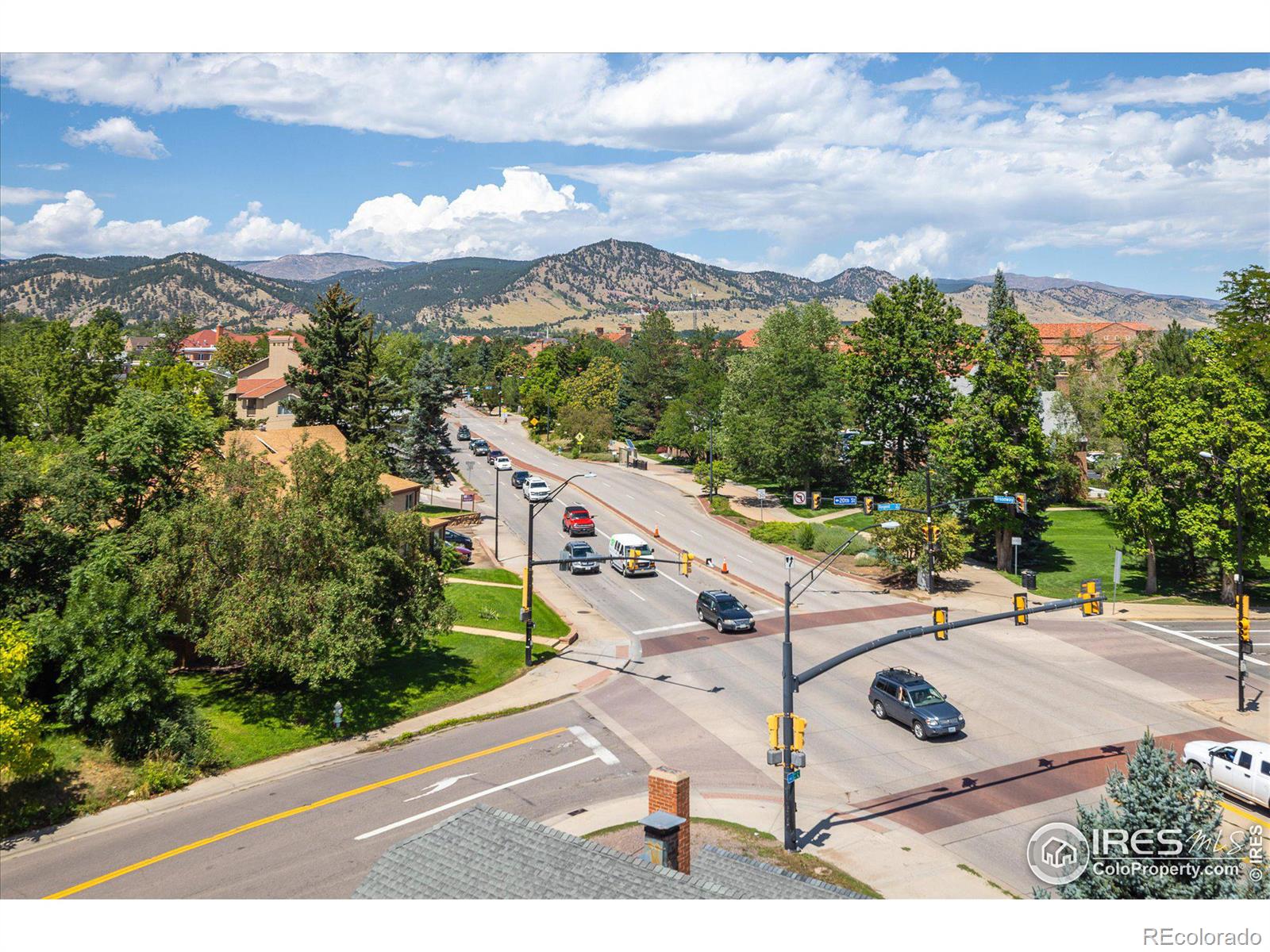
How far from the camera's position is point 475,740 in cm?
2892

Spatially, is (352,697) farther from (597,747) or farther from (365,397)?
(365,397)

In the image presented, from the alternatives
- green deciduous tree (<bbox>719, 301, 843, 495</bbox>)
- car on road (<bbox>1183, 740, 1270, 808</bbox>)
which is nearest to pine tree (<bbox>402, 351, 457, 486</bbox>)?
green deciduous tree (<bbox>719, 301, 843, 495</bbox>)

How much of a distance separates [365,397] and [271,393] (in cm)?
3369

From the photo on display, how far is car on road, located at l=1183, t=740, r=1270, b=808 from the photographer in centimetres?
2341

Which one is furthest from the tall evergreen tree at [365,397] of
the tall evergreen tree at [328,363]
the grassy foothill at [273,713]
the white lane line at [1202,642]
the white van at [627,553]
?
the white lane line at [1202,642]

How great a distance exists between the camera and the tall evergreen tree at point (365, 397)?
60.6 metres

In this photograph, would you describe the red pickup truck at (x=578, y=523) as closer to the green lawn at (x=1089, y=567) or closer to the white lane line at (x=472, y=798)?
the green lawn at (x=1089, y=567)

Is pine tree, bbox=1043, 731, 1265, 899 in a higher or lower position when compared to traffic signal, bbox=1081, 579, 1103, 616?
lower

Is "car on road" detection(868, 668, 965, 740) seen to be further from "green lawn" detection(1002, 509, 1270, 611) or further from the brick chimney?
"green lawn" detection(1002, 509, 1270, 611)

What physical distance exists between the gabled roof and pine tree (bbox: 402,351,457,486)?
180 ft

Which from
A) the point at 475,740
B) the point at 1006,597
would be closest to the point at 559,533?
the point at 1006,597

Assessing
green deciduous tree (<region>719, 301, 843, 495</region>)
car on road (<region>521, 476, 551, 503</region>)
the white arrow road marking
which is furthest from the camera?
car on road (<region>521, 476, 551, 503</region>)

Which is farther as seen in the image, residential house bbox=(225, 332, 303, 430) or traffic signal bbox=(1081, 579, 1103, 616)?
residential house bbox=(225, 332, 303, 430)

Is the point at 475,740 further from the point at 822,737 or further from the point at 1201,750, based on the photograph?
the point at 1201,750
